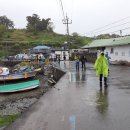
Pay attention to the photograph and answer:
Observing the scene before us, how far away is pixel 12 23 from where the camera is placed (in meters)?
133

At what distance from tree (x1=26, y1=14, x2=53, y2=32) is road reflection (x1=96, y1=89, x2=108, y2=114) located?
99.4 m

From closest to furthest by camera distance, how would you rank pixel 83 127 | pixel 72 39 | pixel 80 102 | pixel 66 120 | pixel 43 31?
pixel 83 127 → pixel 66 120 → pixel 80 102 → pixel 72 39 → pixel 43 31

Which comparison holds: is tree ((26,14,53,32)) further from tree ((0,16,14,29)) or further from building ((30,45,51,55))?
building ((30,45,51,55))

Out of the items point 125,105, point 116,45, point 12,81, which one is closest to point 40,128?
point 125,105

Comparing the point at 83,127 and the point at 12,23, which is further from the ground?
the point at 12,23

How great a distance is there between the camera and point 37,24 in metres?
114

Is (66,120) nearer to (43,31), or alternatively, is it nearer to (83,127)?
(83,127)

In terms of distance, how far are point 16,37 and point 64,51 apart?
29058 mm

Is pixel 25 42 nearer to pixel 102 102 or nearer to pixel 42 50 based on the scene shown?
pixel 42 50

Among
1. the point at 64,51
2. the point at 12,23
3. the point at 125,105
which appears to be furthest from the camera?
the point at 12,23

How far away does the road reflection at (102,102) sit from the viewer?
441 inches

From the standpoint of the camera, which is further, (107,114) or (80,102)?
(80,102)

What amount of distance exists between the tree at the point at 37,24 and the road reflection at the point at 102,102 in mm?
99399

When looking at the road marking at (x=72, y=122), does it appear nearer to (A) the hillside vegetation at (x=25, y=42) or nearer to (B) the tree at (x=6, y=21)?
(A) the hillside vegetation at (x=25, y=42)
